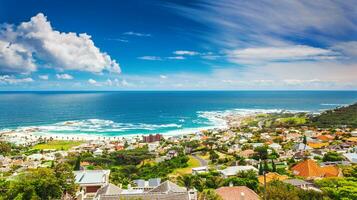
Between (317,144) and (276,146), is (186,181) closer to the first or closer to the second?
(276,146)

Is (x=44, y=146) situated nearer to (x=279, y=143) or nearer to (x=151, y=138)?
(x=151, y=138)

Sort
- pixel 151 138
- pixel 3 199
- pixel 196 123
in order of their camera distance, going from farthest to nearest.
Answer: pixel 196 123
pixel 151 138
pixel 3 199

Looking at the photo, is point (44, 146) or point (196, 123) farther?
point (196, 123)

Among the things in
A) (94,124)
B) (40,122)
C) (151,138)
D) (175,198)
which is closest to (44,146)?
(151,138)

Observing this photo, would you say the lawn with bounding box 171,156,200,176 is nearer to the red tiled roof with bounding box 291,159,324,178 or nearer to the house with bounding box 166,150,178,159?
the house with bounding box 166,150,178,159

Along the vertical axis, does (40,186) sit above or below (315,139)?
above

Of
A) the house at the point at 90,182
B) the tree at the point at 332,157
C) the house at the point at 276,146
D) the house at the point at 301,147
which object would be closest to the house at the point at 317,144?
the house at the point at 301,147

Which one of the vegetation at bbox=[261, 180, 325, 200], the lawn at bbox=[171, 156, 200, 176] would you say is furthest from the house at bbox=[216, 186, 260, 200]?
the lawn at bbox=[171, 156, 200, 176]

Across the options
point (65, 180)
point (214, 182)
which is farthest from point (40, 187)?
point (214, 182)
